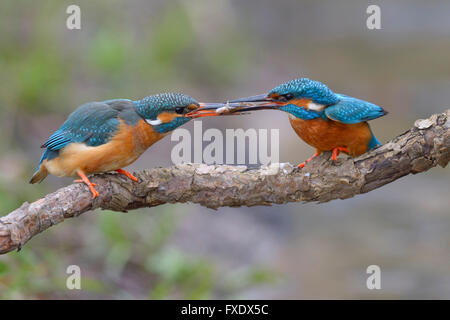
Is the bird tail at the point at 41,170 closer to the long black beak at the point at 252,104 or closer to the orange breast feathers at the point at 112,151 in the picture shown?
the orange breast feathers at the point at 112,151

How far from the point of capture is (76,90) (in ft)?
24.9

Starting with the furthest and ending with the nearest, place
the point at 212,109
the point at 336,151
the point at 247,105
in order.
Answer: the point at 336,151 < the point at 212,109 < the point at 247,105

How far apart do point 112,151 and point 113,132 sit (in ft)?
0.38

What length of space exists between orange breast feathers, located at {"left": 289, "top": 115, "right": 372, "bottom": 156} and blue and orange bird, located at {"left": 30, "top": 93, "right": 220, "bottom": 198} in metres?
0.53

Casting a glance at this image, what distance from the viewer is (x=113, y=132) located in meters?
3.40

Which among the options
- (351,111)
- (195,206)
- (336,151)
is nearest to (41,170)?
(336,151)

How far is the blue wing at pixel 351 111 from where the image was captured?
10.7ft

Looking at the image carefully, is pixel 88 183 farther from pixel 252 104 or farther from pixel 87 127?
pixel 252 104

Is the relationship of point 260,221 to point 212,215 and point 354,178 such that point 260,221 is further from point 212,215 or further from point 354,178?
point 354,178

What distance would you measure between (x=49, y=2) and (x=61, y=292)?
4.89 metres

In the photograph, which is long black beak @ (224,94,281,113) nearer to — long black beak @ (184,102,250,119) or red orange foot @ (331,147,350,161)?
long black beak @ (184,102,250,119)

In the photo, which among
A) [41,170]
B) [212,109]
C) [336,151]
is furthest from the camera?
[41,170]

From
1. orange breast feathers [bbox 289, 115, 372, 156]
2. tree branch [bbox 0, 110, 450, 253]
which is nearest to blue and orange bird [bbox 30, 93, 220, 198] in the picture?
tree branch [bbox 0, 110, 450, 253]

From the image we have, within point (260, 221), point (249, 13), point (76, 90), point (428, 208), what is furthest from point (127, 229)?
point (249, 13)
